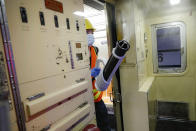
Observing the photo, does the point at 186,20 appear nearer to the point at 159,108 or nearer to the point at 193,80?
the point at 193,80

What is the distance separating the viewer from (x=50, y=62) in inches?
47.7

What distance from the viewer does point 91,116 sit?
1760 mm

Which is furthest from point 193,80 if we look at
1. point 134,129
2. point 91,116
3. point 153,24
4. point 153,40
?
point 91,116

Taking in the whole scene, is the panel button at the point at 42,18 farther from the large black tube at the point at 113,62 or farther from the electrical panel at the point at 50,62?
the large black tube at the point at 113,62

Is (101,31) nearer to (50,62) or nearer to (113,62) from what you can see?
(113,62)

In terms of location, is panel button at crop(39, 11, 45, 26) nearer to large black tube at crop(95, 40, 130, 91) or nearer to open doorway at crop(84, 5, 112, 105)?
large black tube at crop(95, 40, 130, 91)

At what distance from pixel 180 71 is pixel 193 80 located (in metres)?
0.32

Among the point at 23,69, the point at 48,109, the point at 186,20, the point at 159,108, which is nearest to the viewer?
the point at 23,69

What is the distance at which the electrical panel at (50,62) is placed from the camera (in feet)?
3.23

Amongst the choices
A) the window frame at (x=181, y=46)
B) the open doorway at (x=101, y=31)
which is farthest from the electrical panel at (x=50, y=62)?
the open doorway at (x=101, y=31)

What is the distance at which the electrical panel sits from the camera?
3.23ft

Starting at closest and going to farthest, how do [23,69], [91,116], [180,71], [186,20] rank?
[23,69]
[91,116]
[186,20]
[180,71]

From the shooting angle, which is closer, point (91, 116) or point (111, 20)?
point (91, 116)

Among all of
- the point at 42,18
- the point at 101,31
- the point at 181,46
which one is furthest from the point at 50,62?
the point at 101,31
